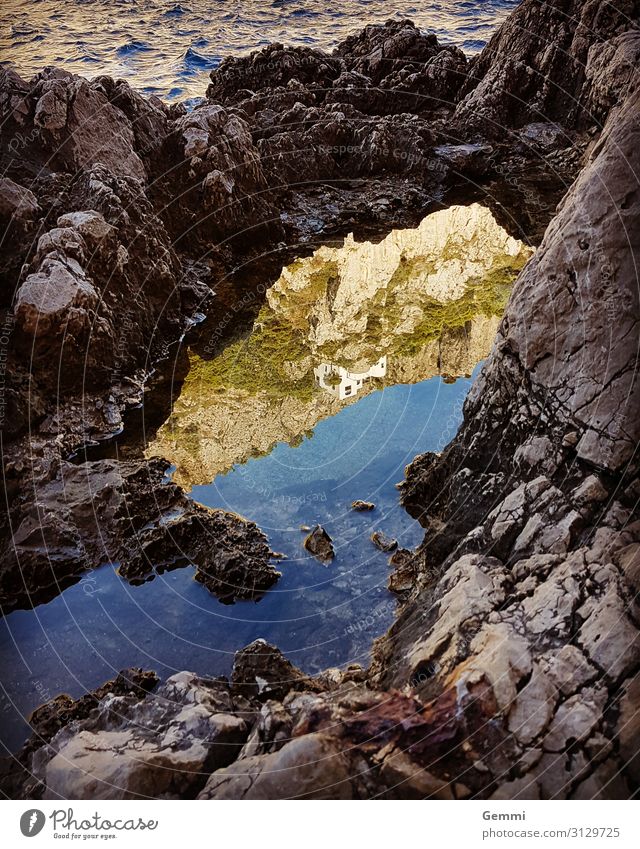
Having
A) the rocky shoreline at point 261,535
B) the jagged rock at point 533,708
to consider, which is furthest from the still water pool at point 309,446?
the jagged rock at point 533,708

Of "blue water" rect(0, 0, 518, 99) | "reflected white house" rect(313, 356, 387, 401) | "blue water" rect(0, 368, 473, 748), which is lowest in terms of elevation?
"blue water" rect(0, 368, 473, 748)

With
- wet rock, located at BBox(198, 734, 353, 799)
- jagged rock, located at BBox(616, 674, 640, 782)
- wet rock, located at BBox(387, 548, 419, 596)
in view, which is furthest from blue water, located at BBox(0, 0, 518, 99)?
jagged rock, located at BBox(616, 674, 640, 782)

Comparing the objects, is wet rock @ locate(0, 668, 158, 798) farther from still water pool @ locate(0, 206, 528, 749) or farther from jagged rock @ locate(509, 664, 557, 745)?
jagged rock @ locate(509, 664, 557, 745)

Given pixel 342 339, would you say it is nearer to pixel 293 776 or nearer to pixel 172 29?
pixel 172 29

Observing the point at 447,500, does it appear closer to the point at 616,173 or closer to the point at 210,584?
the point at 210,584

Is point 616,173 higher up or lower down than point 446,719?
higher up

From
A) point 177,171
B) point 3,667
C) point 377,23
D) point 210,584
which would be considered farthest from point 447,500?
point 377,23
